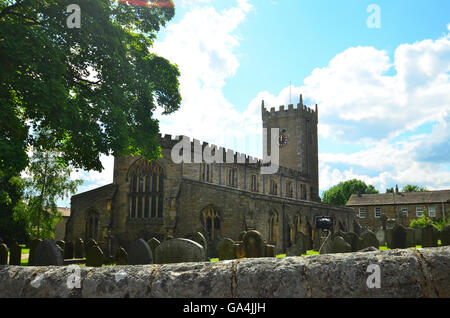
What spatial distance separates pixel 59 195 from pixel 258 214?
15.6m

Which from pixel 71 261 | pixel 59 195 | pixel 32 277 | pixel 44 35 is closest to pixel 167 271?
pixel 32 277

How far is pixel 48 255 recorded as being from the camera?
7.75 metres

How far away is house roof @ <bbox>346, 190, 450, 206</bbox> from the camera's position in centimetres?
4991

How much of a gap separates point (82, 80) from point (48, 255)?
904cm

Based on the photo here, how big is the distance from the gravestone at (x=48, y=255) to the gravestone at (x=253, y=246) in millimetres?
5299

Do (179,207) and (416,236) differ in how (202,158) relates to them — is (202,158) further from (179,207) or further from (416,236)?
(416,236)

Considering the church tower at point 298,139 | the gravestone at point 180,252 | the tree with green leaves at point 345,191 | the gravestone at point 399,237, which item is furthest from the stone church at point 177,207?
the tree with green leaves at point 345,191

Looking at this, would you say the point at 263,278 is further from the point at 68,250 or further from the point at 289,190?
the point at 289,190

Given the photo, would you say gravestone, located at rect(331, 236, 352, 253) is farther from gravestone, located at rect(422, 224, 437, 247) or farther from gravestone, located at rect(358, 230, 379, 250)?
gravestone, located at rect(422, 224, 437, 247)

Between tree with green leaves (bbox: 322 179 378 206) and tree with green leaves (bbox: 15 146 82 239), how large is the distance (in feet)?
183

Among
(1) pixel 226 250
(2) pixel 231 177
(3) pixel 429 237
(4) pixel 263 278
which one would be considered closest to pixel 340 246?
(1) pixel 226 250

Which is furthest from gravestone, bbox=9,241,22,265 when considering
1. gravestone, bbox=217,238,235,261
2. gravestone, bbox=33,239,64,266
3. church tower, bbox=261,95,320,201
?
church tower, bbox=261,95,320,201

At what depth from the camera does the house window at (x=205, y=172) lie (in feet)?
92.4

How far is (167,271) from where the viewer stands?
4387 millimetres
